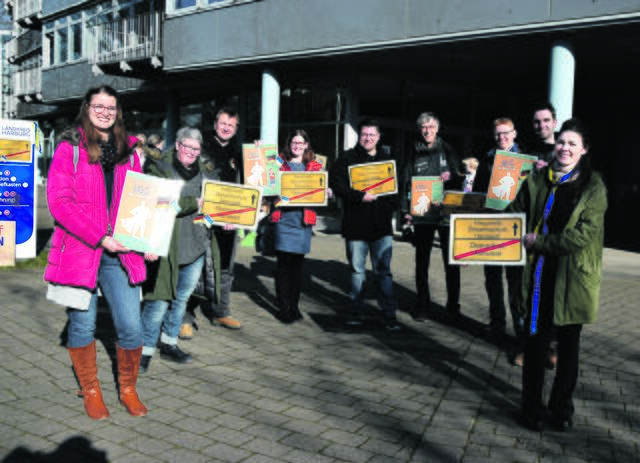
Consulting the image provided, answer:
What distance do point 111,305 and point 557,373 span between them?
274cm

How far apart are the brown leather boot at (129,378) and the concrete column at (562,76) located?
29.5 ft

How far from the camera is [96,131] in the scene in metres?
3.72

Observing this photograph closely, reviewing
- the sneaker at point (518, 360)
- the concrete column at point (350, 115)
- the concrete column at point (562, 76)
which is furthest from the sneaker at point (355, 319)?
the concrete column at point (350, 115)

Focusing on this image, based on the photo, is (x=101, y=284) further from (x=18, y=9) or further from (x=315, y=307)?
(x=18, y=9)

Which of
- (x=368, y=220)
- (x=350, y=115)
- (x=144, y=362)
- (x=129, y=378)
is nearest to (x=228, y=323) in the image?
(x=144, y=362)

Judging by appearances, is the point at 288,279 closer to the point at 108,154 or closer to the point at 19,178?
the point at 108,154

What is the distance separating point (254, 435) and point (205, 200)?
83.1 inches

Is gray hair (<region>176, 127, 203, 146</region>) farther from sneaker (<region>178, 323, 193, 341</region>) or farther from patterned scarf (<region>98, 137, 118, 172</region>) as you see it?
sneaker (<region>178, 323, 193, 341</region>)

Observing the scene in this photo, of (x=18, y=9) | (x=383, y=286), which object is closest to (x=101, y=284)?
(x=383, y=286)

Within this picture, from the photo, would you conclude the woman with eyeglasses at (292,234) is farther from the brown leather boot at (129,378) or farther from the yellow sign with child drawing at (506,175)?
the brown leather boot at (129,378)

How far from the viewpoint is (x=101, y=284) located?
3.84 m

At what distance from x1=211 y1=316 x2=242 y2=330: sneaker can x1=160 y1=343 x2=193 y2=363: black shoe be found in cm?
108

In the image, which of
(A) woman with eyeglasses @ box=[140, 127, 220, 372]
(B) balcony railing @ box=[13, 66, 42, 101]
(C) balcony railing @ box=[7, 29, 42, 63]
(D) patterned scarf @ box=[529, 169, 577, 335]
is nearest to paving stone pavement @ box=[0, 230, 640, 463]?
(A) woman with eyeglasses @ box=[140, 127, 220, 372]

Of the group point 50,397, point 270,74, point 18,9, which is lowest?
point 50,397
